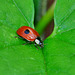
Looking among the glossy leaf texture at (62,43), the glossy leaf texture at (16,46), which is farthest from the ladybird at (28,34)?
the glossy leaf texture at (62,43)

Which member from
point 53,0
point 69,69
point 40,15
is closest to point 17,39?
point 69,69

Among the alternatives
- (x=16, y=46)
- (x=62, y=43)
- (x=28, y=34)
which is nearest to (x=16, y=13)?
(x=28, y=34)

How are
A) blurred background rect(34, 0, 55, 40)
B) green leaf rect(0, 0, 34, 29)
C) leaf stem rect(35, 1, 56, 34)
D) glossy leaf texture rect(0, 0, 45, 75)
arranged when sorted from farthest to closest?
blurred background rect(34, 0, 55, 40) → leaf stem rect(35, 1, 56, 34) → green leaf rect(0, 0, 34, 29) → glossy leaf texture rect(0, 0, 45, 75)

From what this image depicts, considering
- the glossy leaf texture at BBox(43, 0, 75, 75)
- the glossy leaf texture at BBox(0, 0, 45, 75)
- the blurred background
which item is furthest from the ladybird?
the blurred background

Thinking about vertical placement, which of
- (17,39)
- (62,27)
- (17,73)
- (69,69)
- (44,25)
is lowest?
(44,25)

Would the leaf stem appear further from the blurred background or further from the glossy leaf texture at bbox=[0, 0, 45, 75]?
the glossy leaf texture at bbox=[0, 0, 45, 75]

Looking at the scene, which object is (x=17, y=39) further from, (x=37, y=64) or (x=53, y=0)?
(x=53, y=0)

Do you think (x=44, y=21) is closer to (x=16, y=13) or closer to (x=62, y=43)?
(x=16, y=13)
